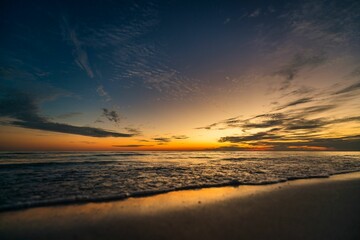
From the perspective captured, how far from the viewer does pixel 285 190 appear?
10562 millimetres

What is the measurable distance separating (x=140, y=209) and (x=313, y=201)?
8088 mm

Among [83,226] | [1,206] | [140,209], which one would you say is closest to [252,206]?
[140,209]

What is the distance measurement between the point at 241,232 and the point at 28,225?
704 centimetres

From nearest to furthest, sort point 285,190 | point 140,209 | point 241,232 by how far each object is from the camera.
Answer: point 241,232, point 140,209, point 285,190

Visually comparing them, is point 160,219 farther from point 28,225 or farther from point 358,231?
point 358,231

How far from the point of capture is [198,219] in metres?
6.26

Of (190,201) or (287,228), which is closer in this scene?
(287,228)

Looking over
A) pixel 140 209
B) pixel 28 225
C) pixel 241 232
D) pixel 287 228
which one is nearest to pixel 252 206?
pixel 287 228

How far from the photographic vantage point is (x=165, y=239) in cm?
501

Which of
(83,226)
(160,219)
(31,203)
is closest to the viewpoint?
(83,226)

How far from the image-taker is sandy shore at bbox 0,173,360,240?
5305 mm

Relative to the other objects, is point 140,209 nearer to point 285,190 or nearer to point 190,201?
point 190,201

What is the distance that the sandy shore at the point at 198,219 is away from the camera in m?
5.30

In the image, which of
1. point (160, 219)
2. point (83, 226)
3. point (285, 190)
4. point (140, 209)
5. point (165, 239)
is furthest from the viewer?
point (285, 190)
